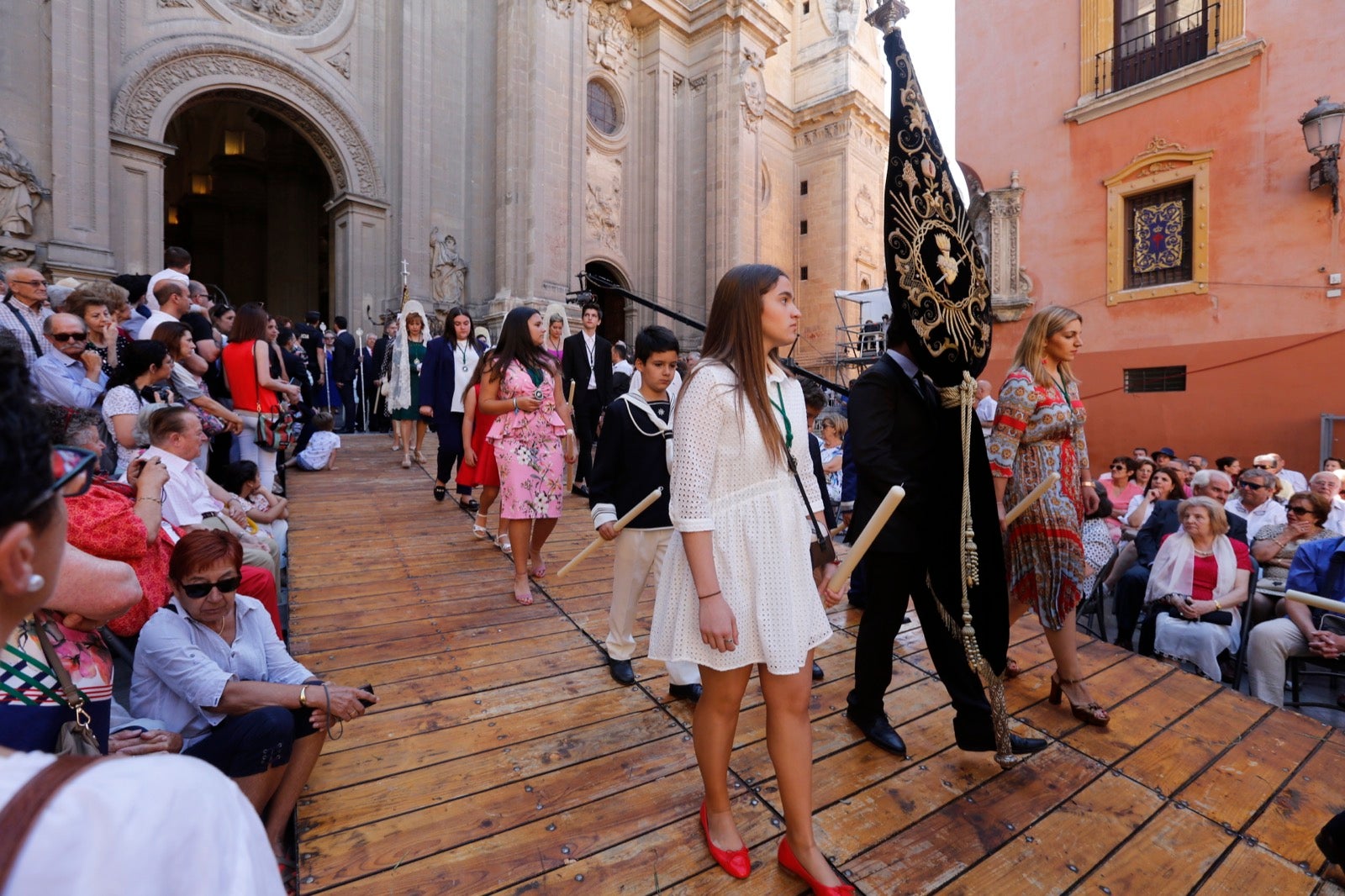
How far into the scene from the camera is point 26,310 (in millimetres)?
4609

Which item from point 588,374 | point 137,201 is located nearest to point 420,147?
point 137,201

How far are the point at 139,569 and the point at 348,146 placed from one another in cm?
1473

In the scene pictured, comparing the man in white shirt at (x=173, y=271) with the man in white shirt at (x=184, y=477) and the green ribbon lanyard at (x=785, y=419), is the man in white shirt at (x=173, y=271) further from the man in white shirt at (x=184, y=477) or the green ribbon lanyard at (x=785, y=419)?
the green ribbon lanyard at (x=785, y=419)

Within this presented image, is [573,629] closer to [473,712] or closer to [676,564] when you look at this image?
[473,712]

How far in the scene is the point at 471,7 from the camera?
53.4 ft

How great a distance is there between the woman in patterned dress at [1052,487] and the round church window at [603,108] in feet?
62.1

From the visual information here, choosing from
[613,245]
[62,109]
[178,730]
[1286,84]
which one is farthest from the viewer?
[613,245]

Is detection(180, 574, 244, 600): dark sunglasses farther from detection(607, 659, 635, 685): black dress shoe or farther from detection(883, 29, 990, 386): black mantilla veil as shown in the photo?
detection(883, 29, 990, 386): black mantilla veil

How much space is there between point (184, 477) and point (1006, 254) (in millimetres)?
13282

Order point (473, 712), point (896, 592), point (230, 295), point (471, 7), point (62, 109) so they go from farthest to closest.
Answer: point (230, 295), point (471, 7), point (62, 109), point (473, 712), point (896, 592)

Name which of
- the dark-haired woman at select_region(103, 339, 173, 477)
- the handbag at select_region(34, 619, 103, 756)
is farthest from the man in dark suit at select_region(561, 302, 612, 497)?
the handbag at select_region(34, 619, 103, 756)

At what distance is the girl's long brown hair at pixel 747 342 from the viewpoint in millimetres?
1991

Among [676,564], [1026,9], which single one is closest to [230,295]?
[1026,9]

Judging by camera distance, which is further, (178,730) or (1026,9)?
(1026,9)
